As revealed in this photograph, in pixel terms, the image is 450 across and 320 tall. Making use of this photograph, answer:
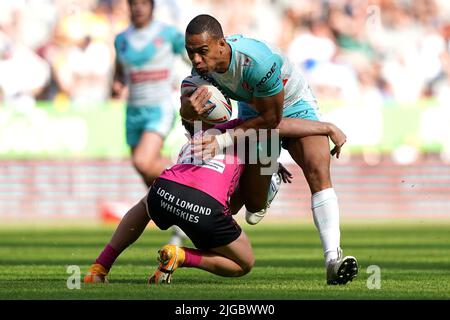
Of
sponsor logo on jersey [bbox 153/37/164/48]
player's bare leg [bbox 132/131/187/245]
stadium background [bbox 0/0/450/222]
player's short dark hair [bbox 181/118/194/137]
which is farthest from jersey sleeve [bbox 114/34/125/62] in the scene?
stadium background [bbox 0/0/450/222]

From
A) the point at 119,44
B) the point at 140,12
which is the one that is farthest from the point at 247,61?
the point at 119,44

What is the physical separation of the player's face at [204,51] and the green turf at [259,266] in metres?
1.46

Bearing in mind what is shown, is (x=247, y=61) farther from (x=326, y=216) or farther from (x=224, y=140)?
(x=326, y=216)

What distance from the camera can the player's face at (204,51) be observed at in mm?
7371

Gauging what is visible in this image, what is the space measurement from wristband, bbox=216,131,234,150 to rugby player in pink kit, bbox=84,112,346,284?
0.09m

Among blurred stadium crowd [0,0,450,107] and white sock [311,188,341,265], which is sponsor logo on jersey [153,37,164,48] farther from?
blurred stadium crowd [0,0,450,107]

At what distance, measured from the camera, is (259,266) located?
9.95 metres

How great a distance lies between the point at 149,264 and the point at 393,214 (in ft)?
37.4

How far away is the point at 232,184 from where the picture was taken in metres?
7.85

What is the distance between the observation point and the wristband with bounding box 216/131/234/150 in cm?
774

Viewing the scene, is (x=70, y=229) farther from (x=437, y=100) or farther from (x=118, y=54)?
(x=437, y=100)

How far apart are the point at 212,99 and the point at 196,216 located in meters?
0.88

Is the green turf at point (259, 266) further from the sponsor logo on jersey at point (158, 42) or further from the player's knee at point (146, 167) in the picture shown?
the sponsor logo on jersey at point (158, 42)
